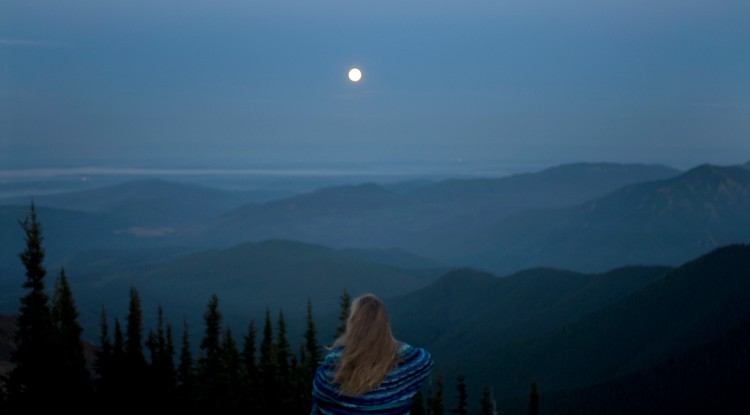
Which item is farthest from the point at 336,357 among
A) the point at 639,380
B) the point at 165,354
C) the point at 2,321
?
the point at 639,380

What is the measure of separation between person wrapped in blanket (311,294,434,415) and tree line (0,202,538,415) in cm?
2287

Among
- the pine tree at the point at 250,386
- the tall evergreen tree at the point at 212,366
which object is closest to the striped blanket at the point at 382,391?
the tall evergreen tree at the point at 212,366

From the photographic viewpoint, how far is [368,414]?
676 centimetres

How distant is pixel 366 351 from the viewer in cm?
670

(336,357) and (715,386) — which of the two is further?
(715,386)

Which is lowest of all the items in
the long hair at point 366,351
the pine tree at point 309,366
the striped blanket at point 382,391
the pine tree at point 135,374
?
the pine tree at point 309,366

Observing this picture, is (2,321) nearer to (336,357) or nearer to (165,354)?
(165,354)

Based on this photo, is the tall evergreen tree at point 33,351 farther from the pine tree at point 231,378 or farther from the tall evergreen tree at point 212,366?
the pine tree at point 231,378

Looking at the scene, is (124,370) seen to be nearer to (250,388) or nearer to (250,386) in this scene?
(250,388)

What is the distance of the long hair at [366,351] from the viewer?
663cm

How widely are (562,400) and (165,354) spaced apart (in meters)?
118

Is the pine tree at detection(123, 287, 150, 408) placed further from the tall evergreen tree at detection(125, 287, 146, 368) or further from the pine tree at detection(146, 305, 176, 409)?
the pine tree at detection(146, 305, 176, 409)

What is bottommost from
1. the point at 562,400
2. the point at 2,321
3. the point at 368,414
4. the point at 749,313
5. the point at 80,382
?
the point at 562,400

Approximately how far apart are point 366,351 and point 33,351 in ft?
78.2
